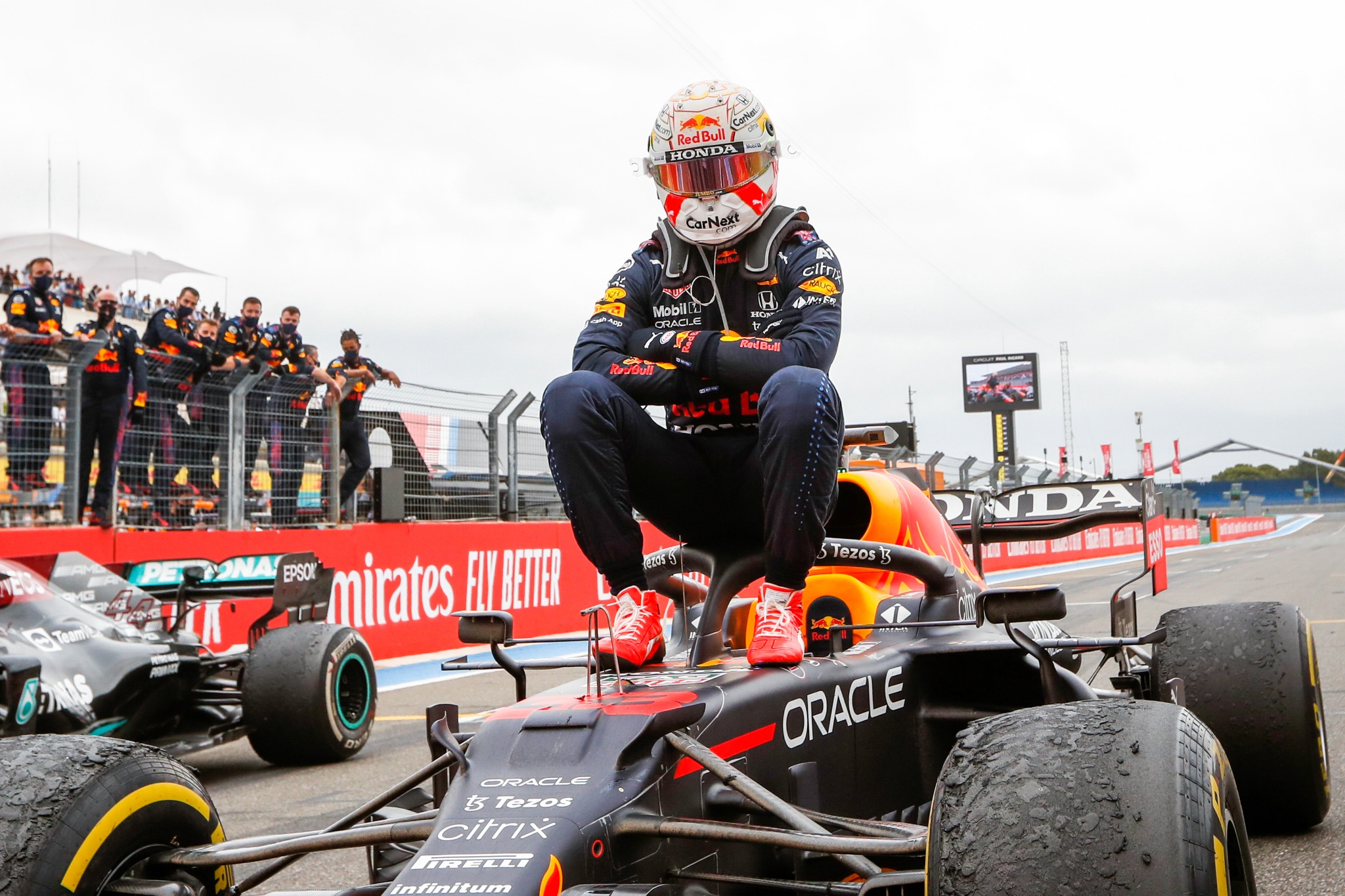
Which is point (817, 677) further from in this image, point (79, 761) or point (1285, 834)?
point (1285, 834)

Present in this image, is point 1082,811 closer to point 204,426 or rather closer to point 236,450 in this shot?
point 204,426

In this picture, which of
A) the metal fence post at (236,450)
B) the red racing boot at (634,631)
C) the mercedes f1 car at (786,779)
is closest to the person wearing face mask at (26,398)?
the metal fence post at (236,450)

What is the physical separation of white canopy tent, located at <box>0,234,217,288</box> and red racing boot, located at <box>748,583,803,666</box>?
2587 cm

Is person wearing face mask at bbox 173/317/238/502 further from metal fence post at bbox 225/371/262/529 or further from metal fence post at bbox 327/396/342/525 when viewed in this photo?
metal fence post at bbox 327/396/342/525

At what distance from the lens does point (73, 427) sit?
30.9ft

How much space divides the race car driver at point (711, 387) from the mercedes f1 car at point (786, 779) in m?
0.18

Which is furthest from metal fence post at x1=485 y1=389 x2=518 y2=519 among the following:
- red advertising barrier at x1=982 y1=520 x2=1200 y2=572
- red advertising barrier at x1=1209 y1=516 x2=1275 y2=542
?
red advertising barrier at x1=1209 y1=516 x2=1275 y2=542

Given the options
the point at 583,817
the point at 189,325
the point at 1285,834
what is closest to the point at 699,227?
the point at 583,817

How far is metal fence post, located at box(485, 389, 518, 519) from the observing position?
13172mm

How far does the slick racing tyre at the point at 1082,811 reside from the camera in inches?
76.5

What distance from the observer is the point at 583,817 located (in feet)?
7.33

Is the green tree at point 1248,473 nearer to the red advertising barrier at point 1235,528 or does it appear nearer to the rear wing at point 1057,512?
the red advertising barrier at point 1235,528

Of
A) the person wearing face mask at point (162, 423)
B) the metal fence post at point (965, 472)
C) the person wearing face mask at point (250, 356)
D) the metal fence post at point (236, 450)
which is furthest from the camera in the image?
the metal fence post at point (965, 472)

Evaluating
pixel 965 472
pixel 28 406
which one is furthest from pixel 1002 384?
pixel 28 406
